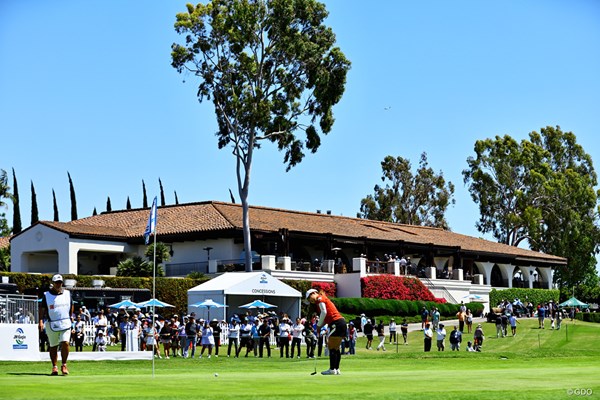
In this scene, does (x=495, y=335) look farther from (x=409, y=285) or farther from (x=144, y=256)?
(x=144, y=256)

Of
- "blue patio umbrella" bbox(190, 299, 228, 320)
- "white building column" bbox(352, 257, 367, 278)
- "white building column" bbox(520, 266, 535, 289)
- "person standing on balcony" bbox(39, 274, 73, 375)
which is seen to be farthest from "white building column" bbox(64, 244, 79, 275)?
"person standing on balcony" bbox(39, 274, 73, 375)

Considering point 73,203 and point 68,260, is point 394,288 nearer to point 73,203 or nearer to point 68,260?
point 68,260

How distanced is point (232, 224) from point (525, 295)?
28774 millimetres

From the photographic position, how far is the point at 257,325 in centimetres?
3681

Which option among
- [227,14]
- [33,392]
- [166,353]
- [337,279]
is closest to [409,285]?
[337,279]

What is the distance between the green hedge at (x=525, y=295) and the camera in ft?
239

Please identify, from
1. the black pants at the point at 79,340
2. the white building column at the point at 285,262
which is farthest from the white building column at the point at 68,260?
the black pants at the point at 79,340

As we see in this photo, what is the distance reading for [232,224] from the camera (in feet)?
188

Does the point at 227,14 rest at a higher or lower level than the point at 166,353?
higher

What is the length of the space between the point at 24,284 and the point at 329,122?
1873cm

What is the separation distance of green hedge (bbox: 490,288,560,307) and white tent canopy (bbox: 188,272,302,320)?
89.0 ft

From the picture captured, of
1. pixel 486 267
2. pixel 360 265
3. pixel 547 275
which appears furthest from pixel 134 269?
pixel 547 275

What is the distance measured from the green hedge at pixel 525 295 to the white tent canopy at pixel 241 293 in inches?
1068

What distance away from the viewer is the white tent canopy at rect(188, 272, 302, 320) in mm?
44594
